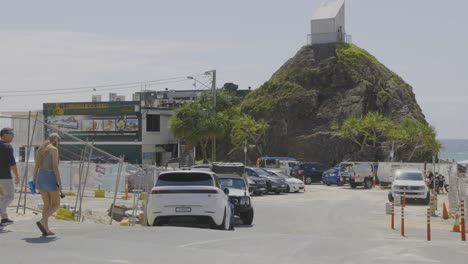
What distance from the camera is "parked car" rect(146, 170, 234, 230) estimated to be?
15.7 meters

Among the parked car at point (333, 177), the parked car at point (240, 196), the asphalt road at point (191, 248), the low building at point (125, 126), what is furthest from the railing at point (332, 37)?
the asphalt road at point (191, 248)

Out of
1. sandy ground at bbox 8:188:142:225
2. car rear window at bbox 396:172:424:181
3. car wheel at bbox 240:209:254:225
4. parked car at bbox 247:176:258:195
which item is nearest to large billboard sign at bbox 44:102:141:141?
parked car at bbox 247:176:258:195

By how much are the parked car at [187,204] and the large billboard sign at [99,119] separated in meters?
53.2

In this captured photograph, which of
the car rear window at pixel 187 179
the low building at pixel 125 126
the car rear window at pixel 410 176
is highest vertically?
the low building at pixel 125 126

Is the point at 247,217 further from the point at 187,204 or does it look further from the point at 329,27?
the point at 329,27

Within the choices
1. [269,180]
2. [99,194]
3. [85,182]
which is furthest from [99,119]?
[85,182]

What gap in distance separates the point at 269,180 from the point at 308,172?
13.6m

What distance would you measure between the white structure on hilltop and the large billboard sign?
22270mm

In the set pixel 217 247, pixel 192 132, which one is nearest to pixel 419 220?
pixel 217 247

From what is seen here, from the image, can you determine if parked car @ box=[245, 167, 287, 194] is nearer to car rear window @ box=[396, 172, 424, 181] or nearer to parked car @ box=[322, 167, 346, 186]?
car rear window @ box=[396, 172, 424, 181]

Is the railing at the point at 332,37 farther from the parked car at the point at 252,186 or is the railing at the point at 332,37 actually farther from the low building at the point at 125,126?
the parked car at the point at 252,186

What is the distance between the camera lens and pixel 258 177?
42.3 m

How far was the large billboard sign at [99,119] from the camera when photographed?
6906 cm

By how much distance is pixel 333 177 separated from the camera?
53.2 m
